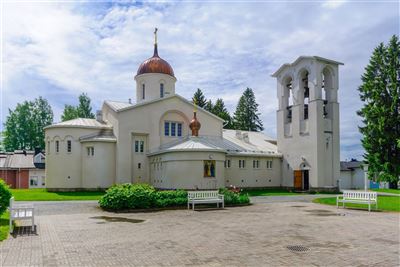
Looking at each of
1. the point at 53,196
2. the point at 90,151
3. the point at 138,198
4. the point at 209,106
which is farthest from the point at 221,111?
the point at 138,198

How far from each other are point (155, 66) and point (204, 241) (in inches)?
1209

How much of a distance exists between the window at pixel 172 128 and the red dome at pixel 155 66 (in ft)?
22.2

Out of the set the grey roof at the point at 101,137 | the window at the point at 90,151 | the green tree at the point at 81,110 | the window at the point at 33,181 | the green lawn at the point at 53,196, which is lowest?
the window at the point at 33,181

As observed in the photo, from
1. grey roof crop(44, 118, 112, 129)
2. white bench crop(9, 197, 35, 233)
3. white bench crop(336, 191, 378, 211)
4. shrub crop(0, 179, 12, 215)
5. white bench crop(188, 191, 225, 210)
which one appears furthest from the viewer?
grey roof crop(44, 118, 112, 129)

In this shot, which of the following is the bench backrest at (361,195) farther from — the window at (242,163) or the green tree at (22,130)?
the green tree at (22,130)

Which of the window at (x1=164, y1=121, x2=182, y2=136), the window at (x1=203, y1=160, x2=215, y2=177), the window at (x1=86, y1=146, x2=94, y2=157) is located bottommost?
the window at (x1=203, y1=160, x2=215, y2=177)

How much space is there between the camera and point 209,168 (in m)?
29.0

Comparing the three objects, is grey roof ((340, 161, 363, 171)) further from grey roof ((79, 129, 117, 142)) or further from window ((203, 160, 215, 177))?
grey roof ((79, 129, 117, 142))

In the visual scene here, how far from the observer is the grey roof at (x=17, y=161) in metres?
46.2

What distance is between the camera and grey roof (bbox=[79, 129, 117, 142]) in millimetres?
31328

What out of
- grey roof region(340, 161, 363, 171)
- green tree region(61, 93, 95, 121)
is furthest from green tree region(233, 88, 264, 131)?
green tree region(61, 93, 95, 121)

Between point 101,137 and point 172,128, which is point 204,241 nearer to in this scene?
point 101,137

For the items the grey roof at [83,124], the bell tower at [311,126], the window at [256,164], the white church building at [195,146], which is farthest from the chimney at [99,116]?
the bell tower at [311,126]

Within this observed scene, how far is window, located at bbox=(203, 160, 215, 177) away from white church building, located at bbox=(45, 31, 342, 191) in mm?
81
